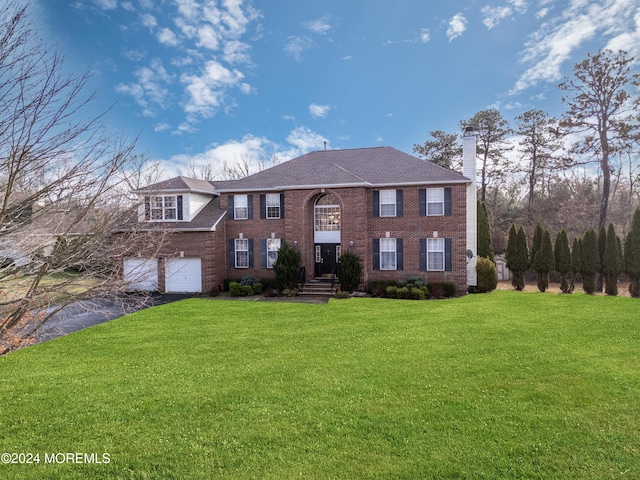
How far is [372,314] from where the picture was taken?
40.7ft

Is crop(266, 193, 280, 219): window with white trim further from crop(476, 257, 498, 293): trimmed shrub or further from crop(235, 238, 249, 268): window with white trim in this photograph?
crop(476, 257, 498, 293): trimmed shrub

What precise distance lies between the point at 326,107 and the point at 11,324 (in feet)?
66.2

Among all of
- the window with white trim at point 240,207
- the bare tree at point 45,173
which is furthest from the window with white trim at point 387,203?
the bare tree at point 45,173

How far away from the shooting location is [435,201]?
17.0 m

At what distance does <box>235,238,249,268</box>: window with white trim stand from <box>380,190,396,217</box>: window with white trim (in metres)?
7.99

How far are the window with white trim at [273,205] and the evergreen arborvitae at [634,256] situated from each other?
18.9 meters

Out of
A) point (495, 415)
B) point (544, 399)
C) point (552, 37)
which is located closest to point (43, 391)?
point (495, 415)

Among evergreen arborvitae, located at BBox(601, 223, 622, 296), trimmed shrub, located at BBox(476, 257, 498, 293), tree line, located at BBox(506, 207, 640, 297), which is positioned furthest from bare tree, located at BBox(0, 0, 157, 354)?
evergreen arborvitae, located at BBox(601, 223, 622, 296)

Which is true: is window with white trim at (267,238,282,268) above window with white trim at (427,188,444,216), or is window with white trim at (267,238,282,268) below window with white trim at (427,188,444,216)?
below

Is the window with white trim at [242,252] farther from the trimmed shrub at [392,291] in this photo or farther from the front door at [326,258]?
the trimmed shrub at [392,291]

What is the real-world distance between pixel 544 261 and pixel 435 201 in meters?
7.96

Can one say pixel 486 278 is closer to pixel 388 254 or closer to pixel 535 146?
pixel 388 254

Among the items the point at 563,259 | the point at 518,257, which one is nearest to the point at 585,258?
the point at 563,259

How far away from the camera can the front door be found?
18562mm
